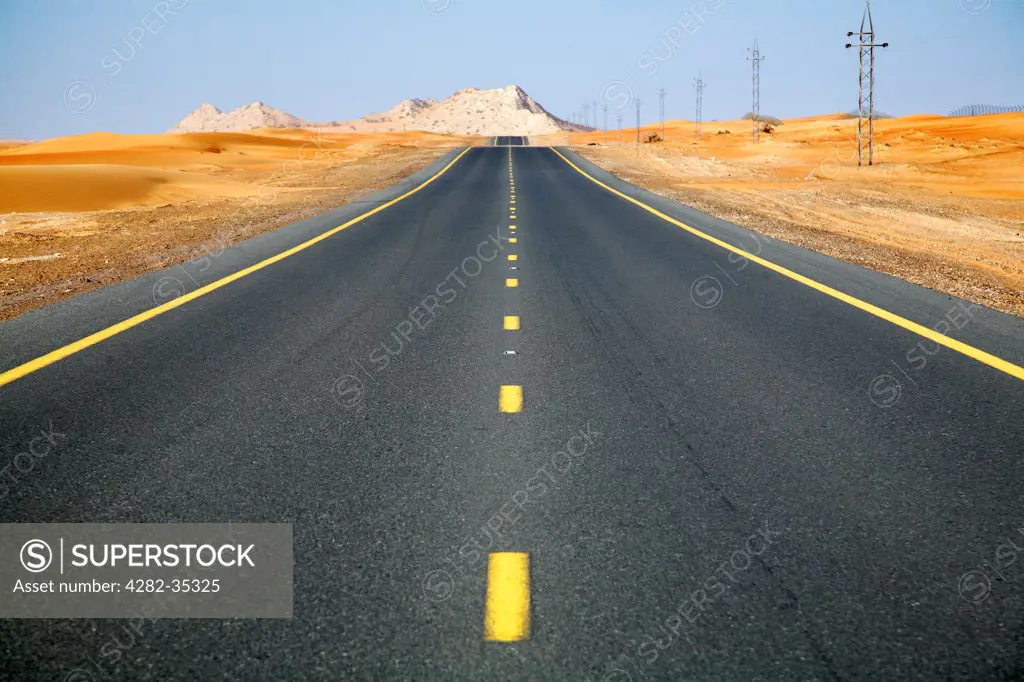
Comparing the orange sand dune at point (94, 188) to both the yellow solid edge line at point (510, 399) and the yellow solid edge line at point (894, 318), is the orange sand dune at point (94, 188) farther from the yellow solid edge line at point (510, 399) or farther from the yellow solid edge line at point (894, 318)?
the yellow solid edge line at point (510, 399)

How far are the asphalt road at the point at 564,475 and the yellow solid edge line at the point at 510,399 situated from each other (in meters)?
0.06

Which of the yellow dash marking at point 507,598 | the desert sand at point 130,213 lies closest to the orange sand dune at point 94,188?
the desert sand at point 130,213

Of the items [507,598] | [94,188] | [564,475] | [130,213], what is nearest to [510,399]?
[564,475]

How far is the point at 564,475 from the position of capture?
15.7ft

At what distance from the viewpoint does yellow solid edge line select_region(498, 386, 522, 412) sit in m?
6.12

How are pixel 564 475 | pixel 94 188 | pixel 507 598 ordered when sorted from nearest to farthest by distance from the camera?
pixel 507 598
pixel 564 475
pixel 94 188

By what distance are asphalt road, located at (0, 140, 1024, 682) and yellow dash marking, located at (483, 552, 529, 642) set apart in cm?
3

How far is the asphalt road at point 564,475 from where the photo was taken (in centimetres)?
312

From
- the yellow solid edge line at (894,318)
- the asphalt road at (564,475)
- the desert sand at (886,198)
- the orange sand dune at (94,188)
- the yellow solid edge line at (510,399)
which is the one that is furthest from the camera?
the orange sand dune at (94,188)

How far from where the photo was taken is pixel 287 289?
37.5ft

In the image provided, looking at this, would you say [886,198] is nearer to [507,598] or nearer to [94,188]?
[94,188]

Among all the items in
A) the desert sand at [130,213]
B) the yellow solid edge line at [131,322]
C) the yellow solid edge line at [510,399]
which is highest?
the desert sand at [130,213]

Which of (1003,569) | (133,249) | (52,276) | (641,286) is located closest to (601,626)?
(1003,569)

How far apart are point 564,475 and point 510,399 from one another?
163 cm
